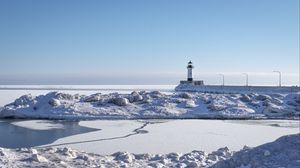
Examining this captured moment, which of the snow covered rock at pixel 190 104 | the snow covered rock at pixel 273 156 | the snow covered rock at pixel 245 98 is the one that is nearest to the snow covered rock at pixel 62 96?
the snow covered rock at pixel 190 104

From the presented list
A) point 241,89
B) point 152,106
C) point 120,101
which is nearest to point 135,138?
point 152,106

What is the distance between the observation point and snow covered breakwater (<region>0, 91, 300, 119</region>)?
99.1 feet

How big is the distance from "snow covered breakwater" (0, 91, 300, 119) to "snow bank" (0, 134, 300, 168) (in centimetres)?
1680

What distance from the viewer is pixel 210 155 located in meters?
12.9

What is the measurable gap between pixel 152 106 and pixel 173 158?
1970cm

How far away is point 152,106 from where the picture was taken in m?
32.3

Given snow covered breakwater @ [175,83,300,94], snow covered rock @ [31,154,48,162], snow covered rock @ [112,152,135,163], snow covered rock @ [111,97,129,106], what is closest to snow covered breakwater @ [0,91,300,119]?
snow covered rock @ [111,97,129,106]

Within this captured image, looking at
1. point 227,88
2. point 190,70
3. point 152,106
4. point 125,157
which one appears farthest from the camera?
point 190,70

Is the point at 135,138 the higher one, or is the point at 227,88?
the point at 227,88

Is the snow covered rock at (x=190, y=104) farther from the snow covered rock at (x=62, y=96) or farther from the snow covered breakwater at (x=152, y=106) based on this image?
the snow covered rock at (x=62, y=96)

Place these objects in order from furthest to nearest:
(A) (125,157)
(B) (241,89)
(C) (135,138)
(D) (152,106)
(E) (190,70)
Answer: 1. (E) (190,70)
2. (B) (241,89)
3. (D) (152,106)
4. (C) (135,138)
5. (A) (125,157)

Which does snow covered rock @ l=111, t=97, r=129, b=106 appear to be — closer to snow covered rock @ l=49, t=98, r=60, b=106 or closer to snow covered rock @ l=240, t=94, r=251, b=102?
snow covered rock @ l=49, t=98, r=60, b=106

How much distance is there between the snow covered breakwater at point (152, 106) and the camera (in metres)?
30.2

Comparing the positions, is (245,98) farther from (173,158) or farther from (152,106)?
(173,158)
